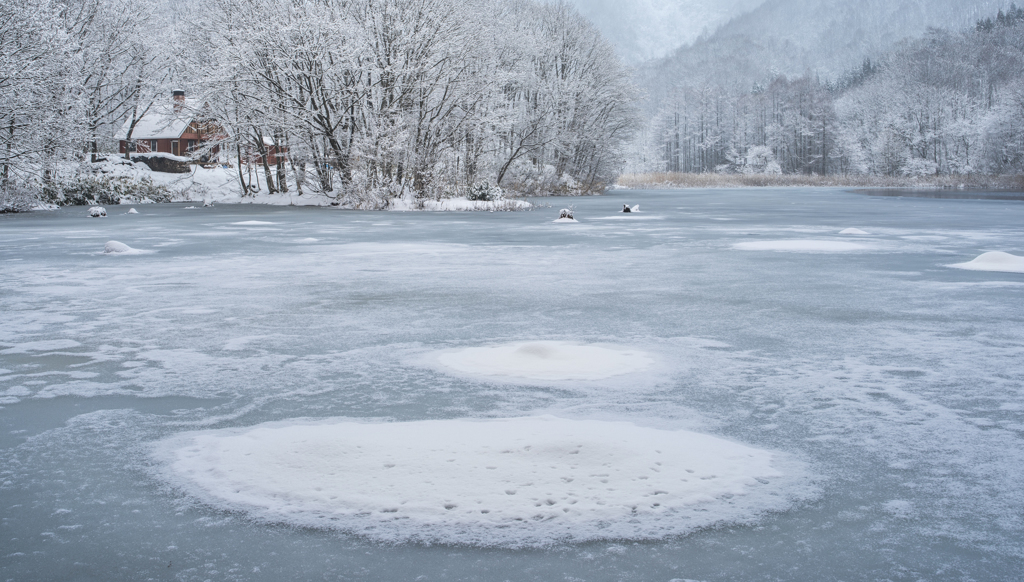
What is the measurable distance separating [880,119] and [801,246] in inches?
Result: 2796

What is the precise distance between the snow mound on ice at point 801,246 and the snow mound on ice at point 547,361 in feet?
25.5

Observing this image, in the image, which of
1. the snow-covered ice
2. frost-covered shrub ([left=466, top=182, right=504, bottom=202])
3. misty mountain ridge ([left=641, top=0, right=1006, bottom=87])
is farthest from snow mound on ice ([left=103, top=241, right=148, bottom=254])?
misty mountain ridge ([left=641, top=0, right=1006, bottom=87])

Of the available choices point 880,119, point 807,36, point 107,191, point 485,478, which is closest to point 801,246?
point 485,478

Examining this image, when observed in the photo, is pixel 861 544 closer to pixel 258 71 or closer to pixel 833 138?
pixel 258 71

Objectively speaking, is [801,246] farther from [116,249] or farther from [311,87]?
[311,87]

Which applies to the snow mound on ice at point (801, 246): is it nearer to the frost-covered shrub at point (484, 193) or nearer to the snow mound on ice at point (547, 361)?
the snow mound on ice at point (547, 361)

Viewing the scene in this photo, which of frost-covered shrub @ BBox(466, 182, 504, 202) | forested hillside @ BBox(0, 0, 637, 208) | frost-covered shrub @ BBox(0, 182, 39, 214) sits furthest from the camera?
frost-covered shrub @ BBox(466, 182, 504, 202)

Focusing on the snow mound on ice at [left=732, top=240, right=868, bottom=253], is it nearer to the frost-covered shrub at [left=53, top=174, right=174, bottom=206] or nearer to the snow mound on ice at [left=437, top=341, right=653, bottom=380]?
the snow mound on ice at [left=437, top=341, right=653, bottom=380]

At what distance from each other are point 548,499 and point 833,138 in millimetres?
93330

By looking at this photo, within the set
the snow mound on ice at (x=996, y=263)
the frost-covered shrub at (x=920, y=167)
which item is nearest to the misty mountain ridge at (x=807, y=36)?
the frost-covered shrub at (x=920, y=167)

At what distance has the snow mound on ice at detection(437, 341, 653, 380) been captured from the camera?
462 centimetres

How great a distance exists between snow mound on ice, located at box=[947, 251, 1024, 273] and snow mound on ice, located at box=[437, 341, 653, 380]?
6.56 meters

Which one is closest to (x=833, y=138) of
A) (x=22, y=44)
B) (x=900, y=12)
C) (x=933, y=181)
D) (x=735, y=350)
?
(x=933, y=181)

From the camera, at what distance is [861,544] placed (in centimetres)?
242
